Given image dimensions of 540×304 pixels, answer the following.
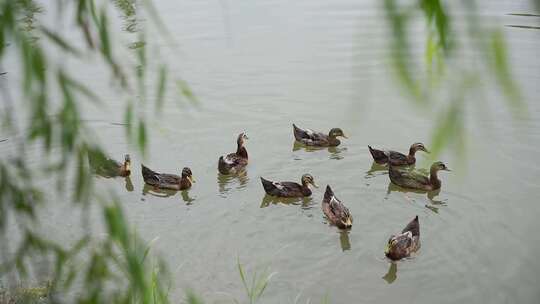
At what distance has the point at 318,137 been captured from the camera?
9180mm

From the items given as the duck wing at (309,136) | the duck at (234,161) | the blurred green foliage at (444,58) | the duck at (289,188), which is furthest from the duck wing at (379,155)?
the blurred green foliage at (444,58)

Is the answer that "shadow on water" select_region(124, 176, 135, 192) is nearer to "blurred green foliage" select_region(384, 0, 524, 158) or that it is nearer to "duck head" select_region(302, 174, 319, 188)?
"duck head" select_region(302, 174, 319, 188)

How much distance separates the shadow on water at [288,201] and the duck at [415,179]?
3.34 feet

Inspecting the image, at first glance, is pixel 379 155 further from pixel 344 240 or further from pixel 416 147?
pixel 344 240

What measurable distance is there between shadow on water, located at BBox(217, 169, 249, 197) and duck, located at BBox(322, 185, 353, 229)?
4.12ft

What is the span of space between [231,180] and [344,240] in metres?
1.93

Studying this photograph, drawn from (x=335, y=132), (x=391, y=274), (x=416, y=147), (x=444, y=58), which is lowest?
(x=391, y=274)

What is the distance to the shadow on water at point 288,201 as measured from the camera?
8094 millimetres

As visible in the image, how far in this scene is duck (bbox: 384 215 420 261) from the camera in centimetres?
665

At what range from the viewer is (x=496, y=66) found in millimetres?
1046

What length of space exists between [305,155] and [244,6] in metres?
6.38

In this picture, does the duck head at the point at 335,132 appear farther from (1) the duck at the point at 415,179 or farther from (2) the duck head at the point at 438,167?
(2) the duck head at the point at 438,167

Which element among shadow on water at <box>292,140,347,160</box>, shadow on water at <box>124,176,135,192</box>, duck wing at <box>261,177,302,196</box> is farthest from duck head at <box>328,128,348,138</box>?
shadow on water at <box>124,176,135,192</box>

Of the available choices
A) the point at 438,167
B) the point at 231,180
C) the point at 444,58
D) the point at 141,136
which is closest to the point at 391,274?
the point at 438,167
